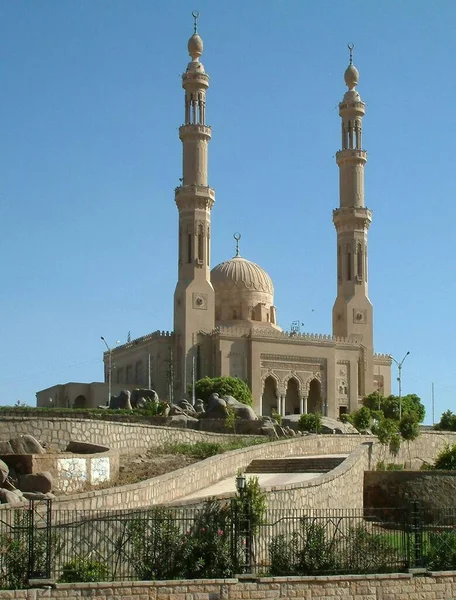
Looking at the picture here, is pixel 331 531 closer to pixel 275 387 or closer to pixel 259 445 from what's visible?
pixel 259 445

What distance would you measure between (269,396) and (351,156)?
47.9ft

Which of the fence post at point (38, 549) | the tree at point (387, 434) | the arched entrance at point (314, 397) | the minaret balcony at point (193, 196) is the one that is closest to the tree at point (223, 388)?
the arched entrance at point (314, 397)

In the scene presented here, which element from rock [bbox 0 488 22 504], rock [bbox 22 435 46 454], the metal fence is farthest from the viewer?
rock [bbox 22 435 46 454]

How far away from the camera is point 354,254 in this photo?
65.4 metres

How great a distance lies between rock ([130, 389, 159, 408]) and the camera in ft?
125

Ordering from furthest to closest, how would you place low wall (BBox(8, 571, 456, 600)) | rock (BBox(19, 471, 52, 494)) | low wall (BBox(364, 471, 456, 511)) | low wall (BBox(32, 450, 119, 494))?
low wall (BBox(364, 471, 456, 511))
low wall (BBox(32, 450, 119, 494))
rock (BBox(19, 471, 52, 494))
low wall (BBox(8, 571, 456, 600))

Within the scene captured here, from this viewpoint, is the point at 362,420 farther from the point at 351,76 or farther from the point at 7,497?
the point at 7,497

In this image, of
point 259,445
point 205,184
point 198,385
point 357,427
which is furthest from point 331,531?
point 205,184

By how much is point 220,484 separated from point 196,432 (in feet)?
17.5

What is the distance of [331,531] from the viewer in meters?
15.7

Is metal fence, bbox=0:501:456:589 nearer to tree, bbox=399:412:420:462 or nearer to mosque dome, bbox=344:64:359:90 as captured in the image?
tree, bbox=399:412:420:462

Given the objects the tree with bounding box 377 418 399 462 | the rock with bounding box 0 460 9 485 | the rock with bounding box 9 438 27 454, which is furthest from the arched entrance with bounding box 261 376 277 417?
the rock with bounding box 0 460 9 485

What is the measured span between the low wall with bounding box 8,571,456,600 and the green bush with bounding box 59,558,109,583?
1.17ft

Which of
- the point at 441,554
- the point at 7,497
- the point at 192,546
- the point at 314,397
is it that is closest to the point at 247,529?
the point at 192,546
